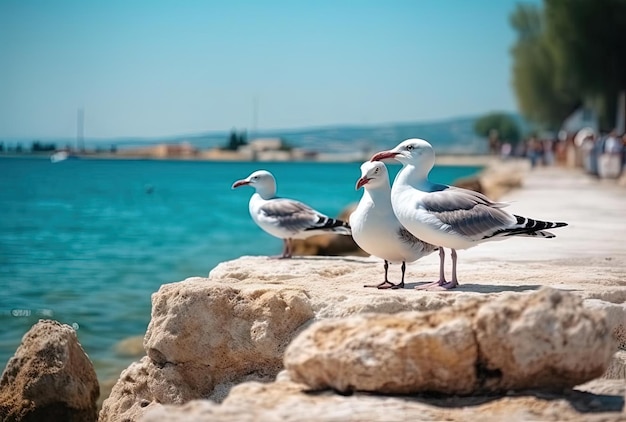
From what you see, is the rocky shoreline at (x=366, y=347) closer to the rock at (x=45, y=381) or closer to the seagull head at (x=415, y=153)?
the rock at (x=45, y=381)

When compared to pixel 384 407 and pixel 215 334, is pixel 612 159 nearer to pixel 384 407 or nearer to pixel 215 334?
pixel 215 334

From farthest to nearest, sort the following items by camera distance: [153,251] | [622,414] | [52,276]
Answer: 1. [153,251]
2. [52,276]
3. [622,414]

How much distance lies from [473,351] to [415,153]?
2729 mm

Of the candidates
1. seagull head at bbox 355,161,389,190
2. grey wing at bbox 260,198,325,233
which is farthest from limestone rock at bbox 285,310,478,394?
grey wing at bbox 260,198,325,233

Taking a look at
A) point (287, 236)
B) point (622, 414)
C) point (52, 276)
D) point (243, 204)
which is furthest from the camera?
point (243, 204)

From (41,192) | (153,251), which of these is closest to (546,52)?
(41,192)

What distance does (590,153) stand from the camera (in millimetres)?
34812

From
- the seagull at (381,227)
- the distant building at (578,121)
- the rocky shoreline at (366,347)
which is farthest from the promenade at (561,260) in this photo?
the distant building at (578,121)

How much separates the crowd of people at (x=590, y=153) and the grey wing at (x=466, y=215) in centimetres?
2410

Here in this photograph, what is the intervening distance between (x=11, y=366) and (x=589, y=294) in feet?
15.6

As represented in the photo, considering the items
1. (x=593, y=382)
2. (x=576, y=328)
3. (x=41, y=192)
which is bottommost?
(x=41, y=192)

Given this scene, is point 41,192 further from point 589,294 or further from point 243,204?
point 589,294

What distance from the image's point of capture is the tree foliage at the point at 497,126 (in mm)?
182250

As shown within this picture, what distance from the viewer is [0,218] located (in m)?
39.4
